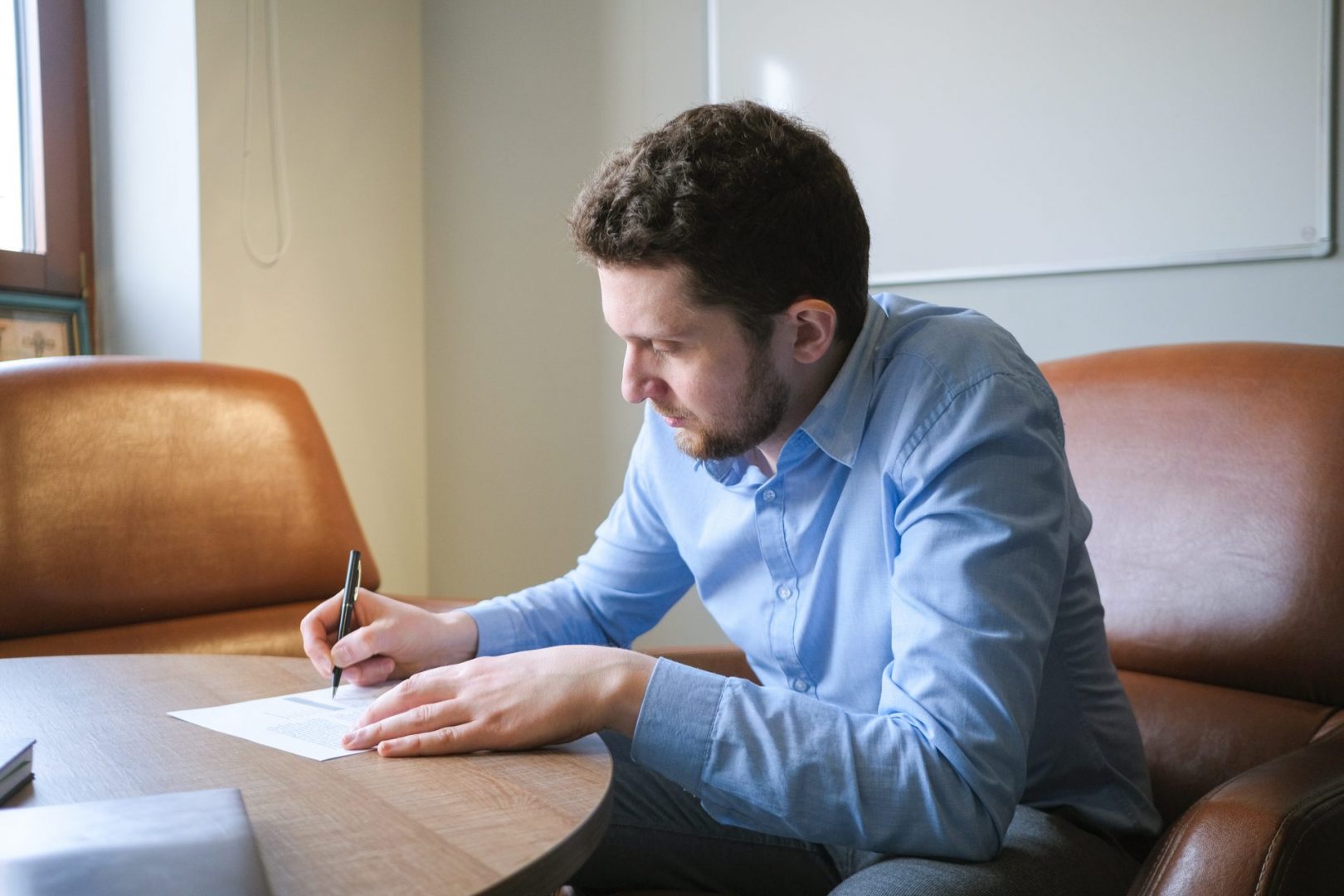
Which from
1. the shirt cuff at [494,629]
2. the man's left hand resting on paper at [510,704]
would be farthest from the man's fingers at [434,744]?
the shirt cuff at [494,629]

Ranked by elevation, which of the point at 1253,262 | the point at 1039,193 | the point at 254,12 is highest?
the point at 254,12

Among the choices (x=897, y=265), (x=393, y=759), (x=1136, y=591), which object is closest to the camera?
(x=393, y=759)

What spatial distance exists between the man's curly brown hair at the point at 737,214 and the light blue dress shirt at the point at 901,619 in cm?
11

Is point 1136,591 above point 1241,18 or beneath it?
beneath

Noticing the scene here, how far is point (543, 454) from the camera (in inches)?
117

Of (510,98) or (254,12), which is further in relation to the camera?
(510,98)

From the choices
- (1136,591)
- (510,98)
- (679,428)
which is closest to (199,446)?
(679,428)

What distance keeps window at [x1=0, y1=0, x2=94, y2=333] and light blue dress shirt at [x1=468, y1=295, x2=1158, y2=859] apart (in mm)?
1719

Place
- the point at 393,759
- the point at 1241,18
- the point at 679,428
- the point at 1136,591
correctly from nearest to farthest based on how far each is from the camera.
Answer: the point at 393,759, the point at 679,428, the point at 1136,591, the point at 1241,18

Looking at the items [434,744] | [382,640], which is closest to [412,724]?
[434,744]

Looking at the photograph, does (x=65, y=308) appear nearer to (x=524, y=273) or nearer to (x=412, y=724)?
(x=524, y=273)

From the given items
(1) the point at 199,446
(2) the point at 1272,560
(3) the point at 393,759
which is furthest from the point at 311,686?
(2) the point at 1272,560

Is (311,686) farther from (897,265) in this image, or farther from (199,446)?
(897,265)

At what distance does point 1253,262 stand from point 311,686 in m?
1.72
